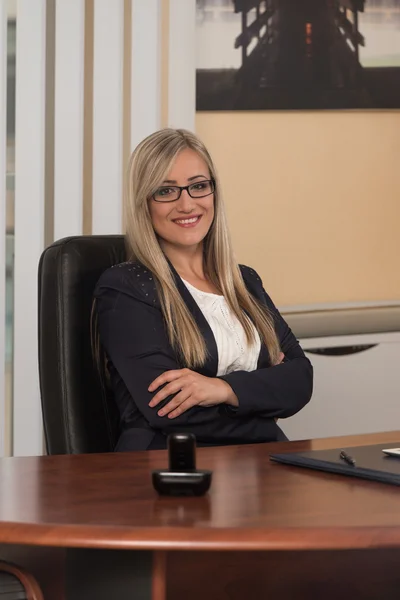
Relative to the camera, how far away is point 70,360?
2.27 metres

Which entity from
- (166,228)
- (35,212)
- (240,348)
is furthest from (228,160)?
(240,348)

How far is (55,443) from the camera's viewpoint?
2229 millimetres

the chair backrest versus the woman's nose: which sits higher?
the woman's nose

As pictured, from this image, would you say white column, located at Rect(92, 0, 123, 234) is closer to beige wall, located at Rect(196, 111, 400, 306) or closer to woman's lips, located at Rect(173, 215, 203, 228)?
beige wall, located at Rect(196, 111, 400, 306)

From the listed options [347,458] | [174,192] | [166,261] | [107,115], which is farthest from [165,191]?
[347,458]

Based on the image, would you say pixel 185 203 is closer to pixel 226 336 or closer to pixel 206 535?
pixel 226 336

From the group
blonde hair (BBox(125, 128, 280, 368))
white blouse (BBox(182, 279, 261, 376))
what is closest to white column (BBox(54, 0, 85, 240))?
blonde hair (BBox(125, 128, 280, 368))

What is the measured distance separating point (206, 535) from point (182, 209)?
1433mm

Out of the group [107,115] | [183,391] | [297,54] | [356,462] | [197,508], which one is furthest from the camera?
[297,54]

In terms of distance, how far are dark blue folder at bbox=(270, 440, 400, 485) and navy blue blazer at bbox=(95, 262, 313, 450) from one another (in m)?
0.47

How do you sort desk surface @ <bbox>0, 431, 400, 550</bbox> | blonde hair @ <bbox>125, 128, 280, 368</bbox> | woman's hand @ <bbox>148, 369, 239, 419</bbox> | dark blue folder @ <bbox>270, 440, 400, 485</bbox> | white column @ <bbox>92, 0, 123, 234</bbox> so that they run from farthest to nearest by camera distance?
white column @ <bbox>92, 0, 123, 234</bbox>
blonde hair @ <bbox>125, 128, 280, 368</bbox>
woman's hand @ <bbox>148, 369, 239, 419</bbox>
dark blue folder @ <bbox>270, 440, 400, 485</bbox>
desk surface @ <bbox>0, 431, 400, 550</bbox>

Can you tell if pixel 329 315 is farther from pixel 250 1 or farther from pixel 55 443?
pixel 55 443

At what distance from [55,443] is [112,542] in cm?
100

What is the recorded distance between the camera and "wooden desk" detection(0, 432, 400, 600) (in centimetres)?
→ 127
